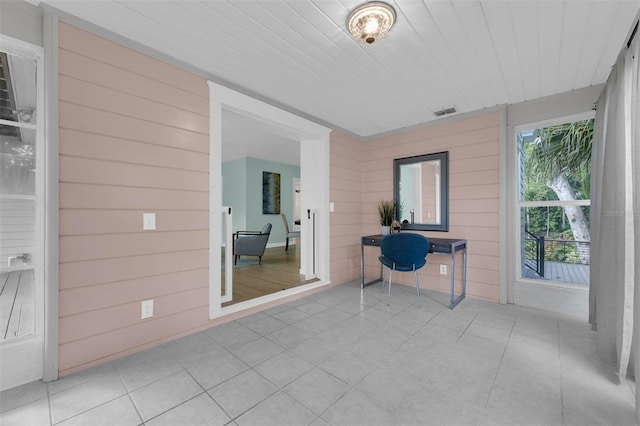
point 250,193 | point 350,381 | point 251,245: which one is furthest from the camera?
point 250,193

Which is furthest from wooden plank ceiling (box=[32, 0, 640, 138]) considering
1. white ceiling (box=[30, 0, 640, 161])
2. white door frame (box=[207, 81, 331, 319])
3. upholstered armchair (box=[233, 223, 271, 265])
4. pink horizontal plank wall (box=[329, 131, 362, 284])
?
upholstered armchair (box=[233, 223, 271, 265])

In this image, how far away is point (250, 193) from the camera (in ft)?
22.9

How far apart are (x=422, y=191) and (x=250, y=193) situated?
15.2 feet

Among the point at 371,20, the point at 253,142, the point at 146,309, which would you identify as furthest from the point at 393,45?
the point at 253,142

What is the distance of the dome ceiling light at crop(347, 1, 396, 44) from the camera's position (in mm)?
1592

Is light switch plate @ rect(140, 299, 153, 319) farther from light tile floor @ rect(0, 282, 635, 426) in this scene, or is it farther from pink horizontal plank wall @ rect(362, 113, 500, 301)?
pink horizontal plank wall @ rect(362, 113, 500, 301)

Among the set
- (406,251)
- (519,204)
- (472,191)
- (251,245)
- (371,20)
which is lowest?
(251,245)

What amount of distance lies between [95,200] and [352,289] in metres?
2.90

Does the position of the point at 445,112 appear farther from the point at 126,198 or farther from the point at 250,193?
the point at 250,193

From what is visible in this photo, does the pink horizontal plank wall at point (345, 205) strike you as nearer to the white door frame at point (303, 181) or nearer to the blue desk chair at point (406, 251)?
the white door frame at point (303, 181)

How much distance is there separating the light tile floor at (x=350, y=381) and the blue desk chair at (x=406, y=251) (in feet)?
2.22

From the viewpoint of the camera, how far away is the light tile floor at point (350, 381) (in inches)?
53.8

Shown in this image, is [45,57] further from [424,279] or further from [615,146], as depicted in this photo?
[424,279]

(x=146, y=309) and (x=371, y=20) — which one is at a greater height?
(x=371, y=20)
